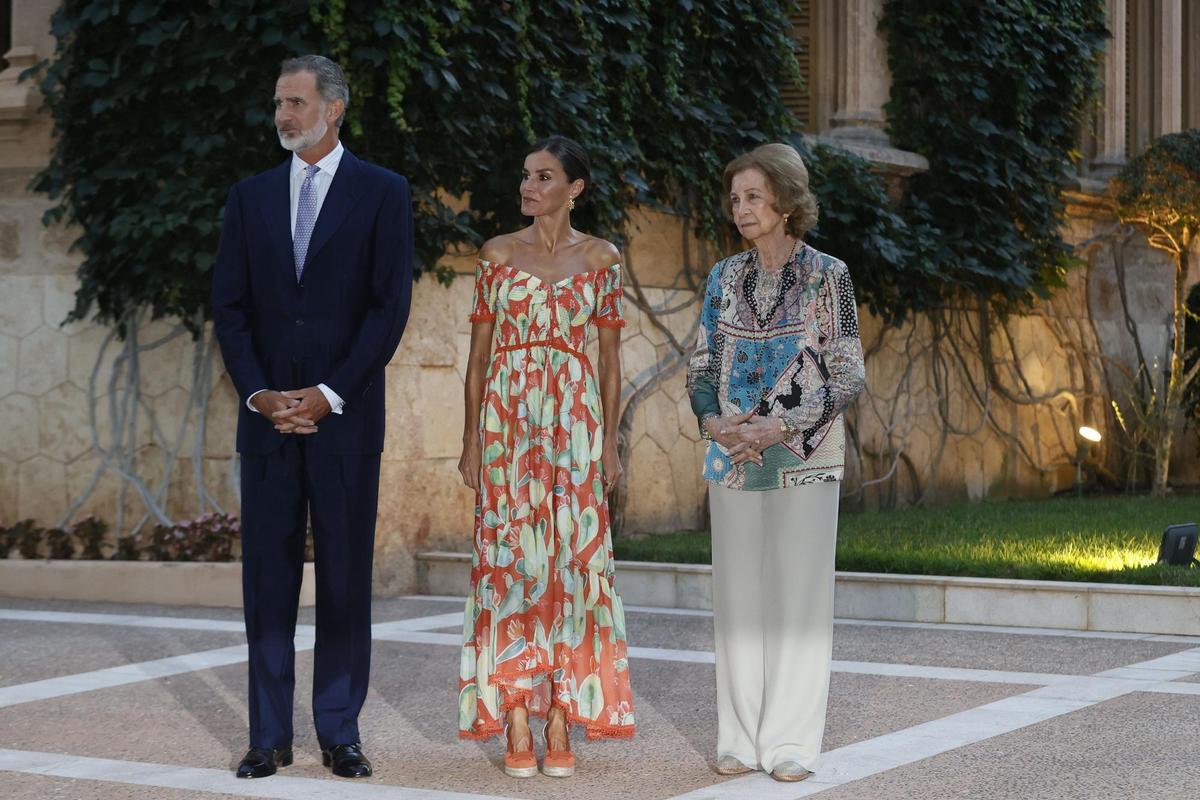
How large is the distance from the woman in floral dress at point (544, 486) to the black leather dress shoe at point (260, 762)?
56 cm

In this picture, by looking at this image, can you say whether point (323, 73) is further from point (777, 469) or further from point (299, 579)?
point (777, 469)

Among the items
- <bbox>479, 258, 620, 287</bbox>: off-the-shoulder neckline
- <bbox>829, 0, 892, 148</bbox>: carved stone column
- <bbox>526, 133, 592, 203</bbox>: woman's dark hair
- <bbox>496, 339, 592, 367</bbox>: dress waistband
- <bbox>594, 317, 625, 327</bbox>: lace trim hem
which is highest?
<bbox>829, 0, 892, 148</bbox>: carved stone column

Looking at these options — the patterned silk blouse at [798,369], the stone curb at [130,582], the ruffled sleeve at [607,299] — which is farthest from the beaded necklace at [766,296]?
the stone curb at [130,582]

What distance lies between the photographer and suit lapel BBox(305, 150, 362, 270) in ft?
18.0

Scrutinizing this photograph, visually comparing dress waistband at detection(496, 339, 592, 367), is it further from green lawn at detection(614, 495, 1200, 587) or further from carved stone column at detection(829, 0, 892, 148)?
carved stone column at detection(829, 0, 892, 148)

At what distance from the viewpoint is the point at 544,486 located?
556 centimetres

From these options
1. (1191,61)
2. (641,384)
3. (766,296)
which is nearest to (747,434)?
(766,296)

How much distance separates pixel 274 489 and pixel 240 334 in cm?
47

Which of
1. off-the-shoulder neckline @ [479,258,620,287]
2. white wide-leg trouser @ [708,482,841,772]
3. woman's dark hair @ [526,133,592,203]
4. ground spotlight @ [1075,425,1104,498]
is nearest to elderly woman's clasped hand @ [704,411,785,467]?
white wide-leg trouser @ [708,482,841,772]

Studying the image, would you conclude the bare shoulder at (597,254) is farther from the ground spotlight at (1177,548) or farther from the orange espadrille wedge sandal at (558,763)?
the ground spotlight at (1177,548)

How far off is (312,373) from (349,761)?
115cm

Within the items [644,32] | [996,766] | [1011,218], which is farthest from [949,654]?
[1011,218]

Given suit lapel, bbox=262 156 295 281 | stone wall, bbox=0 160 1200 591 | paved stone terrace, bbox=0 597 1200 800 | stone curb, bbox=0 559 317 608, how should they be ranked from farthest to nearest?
stone wall, bbox=0 160 1200 591 → stone curb, bbox=0 559 317 608 → suit lapel, bbox=262 156 295 281 → paved stone terrace, bbox=0 597 1200 800

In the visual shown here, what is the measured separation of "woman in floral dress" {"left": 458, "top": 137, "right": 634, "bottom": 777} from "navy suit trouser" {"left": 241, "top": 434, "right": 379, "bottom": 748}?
0.35 m
